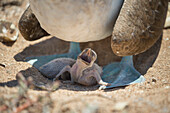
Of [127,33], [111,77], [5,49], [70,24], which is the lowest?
[111,77]

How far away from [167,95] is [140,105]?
337 millimetres

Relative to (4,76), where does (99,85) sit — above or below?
below

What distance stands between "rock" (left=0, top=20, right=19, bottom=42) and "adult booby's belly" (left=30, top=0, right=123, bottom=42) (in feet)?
4.33

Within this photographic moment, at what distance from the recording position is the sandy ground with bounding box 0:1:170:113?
1.65 metres

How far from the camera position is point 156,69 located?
301 cm

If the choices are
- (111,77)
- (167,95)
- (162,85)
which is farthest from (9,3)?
(167,95)

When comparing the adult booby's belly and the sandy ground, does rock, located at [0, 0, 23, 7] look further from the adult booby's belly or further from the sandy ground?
the adult booby's belly

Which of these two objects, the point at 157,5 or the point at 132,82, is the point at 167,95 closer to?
the point at 132,82

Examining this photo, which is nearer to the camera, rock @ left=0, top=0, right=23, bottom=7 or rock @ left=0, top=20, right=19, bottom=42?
rock @ left=0, top=20, right=19, bottom=42

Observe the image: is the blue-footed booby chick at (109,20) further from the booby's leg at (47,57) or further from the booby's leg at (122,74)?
the booby's leg at (47,57)

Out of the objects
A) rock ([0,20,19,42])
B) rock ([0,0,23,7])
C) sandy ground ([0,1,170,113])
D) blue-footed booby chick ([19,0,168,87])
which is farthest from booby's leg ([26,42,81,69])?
rock ([0,0,23,7])

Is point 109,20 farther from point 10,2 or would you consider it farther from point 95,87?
point 10,2

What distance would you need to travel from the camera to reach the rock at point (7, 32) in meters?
3.64

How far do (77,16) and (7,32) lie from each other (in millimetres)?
1797
